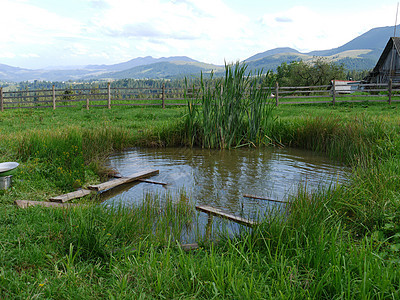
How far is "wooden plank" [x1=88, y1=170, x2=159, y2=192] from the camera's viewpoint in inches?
237

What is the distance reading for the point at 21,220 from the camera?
3.85m

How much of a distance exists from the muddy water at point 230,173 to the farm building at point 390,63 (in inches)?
1193

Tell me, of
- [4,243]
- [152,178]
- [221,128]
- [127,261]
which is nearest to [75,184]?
[152,178]

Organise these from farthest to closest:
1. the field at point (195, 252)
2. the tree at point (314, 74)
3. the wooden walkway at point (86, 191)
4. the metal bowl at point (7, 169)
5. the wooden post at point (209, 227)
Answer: the tree at point (314, 74) → the metal bowl at point (7, 169) → the wooden walkway at point (86, 191) → the wooden post at point (209, 227) → the field at point (195, 252)

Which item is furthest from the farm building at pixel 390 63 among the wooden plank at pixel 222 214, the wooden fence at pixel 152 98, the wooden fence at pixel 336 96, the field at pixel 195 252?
the wooden plank at pixel 222 214

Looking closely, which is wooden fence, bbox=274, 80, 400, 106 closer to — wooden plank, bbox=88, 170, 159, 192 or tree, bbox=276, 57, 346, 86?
wooden plank, bbox=88, 170, 159, 192

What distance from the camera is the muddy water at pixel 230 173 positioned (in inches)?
228

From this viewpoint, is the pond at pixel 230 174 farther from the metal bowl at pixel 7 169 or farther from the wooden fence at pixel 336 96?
the wooden fence at pixel 336 96

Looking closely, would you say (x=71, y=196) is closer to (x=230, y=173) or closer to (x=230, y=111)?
(x=230, y=173)

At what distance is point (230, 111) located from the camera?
9273mm

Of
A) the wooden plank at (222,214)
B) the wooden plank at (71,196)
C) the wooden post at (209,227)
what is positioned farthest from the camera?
the wooden plank at (71,196)

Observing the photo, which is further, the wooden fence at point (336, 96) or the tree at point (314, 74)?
the tree at point (314, 74)

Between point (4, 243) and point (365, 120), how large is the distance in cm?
830

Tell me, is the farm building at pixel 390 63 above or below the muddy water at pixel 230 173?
above
